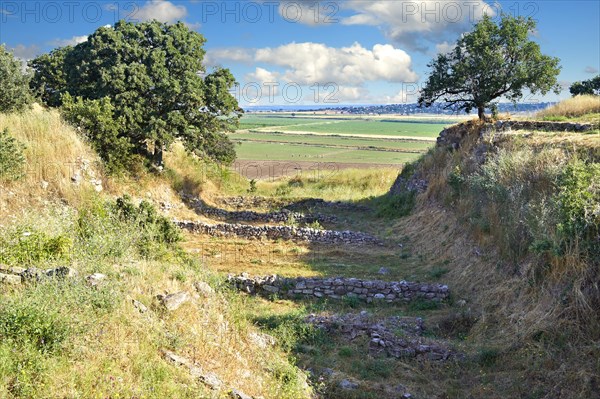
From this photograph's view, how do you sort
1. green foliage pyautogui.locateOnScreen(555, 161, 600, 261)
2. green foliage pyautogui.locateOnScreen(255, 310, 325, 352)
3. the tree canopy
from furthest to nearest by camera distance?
the tree canopy < green foliage pyautogui.locateOnScreen(255, 310, 325, 352) < green foliage pyautogui.locateOnScreen(555, 161, 600, 261)

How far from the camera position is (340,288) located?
1129 cm

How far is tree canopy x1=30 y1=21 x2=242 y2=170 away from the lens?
1959 centimetres

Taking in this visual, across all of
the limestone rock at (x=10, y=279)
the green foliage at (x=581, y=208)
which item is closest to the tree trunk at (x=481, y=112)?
the green foliage at (x=581, y=208)

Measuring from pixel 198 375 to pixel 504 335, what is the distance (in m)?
6.07

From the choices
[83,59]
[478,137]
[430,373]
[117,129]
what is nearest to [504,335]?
[430,373]

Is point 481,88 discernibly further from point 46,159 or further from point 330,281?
point 46,159

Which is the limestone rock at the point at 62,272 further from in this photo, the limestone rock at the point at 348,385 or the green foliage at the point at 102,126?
the green foliage at the point at 102,126

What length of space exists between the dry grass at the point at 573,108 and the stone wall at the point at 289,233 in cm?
1107

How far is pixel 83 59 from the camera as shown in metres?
21.4

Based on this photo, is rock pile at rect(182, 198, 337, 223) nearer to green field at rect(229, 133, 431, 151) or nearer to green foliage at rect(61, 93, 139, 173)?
green foliage at rect(61, 93, 139, 173)

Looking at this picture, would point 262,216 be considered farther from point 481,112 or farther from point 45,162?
point 481,112

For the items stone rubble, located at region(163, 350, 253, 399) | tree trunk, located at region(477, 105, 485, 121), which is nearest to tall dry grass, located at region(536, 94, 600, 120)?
tree trunk, located at region(477, 105, 485, 121)

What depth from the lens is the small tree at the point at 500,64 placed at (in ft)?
61.4

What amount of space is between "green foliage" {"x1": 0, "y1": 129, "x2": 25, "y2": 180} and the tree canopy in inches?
185
